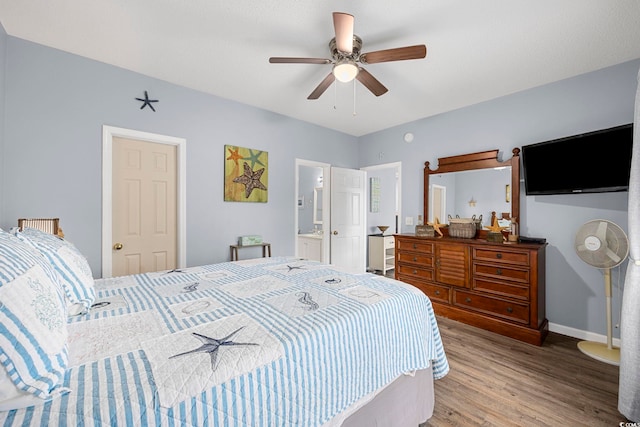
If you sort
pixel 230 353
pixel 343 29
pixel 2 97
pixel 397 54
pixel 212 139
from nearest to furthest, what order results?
pixel 230 353 < pixel 343 29 < pixel 397 54 < pixel 2 97 < pixel 212 139

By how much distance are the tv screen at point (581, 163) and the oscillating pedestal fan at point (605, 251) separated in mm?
371

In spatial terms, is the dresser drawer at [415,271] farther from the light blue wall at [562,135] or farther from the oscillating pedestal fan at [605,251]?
the oscillating pedestal fan at [605,251]

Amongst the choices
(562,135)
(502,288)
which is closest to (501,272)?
(502,288)

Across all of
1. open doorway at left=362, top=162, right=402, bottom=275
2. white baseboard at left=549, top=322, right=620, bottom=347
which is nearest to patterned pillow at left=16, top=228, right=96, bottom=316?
white baseboard at left=549, top=322, right=620, bottom=347

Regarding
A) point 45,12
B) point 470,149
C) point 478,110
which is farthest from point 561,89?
point 45,12

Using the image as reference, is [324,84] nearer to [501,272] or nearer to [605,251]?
[501,272]

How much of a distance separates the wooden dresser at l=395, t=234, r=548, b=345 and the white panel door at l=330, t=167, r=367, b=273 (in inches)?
46.7

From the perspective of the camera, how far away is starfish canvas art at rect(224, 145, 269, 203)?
11.2 feet

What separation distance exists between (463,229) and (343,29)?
2622mm

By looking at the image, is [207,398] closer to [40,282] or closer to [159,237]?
[40,282]

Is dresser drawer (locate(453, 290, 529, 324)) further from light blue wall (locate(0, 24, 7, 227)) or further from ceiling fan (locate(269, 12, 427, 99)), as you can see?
light blue wall (locate(0, 24, 7, 227))

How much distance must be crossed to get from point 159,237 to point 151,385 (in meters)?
2.65

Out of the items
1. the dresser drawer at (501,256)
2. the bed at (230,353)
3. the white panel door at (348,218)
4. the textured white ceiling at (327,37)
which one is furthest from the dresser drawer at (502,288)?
the textured white ceiling at (327,37)

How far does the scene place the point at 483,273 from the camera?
2932 mm
